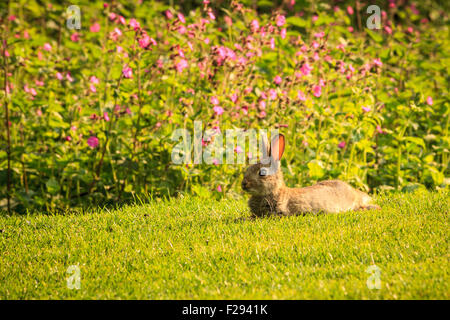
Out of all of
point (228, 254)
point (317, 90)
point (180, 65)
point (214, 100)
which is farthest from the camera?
point (317, 90)

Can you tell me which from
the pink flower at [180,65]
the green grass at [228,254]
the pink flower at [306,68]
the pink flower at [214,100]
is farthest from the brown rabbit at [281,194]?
the pink flower at [180,65]

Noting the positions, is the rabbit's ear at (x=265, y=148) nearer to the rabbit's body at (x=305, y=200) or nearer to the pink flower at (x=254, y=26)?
the rabbit's body at (x=305, y=200)

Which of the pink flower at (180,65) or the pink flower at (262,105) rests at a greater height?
the pink flower at (180,65)

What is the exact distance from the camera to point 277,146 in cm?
509

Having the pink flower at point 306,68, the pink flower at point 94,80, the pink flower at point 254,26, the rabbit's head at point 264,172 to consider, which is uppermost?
the pink flower at point 254,26

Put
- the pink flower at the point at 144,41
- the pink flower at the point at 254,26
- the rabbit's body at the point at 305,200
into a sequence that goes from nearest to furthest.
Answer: the rabbit's body at the point at 305,200, the pink flower at the point at 144,41, the pink flower at the point at 254,26

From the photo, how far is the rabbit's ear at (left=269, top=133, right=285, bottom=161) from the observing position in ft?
16.5

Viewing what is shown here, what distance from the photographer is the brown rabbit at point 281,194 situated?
16.8 ft

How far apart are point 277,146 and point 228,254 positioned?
1.24 metres

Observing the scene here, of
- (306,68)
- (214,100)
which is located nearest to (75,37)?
(214,100)

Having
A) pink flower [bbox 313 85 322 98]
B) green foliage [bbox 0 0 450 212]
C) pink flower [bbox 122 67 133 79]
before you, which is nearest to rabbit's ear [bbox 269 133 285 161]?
green foliage [bbox 0 0 450 212]

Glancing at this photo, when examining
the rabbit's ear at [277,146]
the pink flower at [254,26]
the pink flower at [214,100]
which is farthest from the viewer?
the pink flower at [254,26]

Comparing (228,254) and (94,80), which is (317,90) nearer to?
(94,80)
